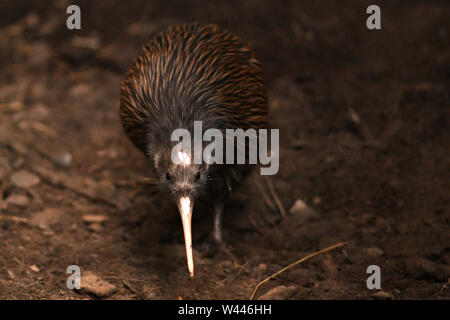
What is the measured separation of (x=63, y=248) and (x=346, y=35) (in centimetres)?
475

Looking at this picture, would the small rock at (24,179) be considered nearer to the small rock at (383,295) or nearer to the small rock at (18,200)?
the small rock at (18,200)

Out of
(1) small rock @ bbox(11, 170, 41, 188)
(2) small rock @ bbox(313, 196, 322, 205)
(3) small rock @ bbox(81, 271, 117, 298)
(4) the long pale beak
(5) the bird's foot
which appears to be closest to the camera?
(4) the long pale beak

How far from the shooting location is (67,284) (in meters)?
4.24

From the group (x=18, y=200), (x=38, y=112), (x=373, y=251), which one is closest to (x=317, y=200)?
(x=373, y=251)

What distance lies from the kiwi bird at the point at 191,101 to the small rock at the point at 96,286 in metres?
0.73

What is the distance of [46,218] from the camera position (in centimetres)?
510

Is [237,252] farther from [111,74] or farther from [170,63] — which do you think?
[111,74]

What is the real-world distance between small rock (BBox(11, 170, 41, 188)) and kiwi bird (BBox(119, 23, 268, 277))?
139 cm

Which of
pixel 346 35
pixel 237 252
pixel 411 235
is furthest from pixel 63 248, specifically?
pixel 346 35

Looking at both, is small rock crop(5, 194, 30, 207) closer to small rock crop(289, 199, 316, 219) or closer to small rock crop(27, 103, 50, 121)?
small rock crop(27, 103, 50, 121)

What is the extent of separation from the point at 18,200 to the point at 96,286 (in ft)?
5.16

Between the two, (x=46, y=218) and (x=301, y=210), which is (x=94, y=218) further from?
(x=301, y=210)

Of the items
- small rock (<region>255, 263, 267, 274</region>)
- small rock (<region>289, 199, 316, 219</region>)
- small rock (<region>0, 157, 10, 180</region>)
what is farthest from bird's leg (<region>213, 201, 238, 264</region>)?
small rock (<region>0, 157, 10, 180</region>)

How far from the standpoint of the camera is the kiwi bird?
404cm
